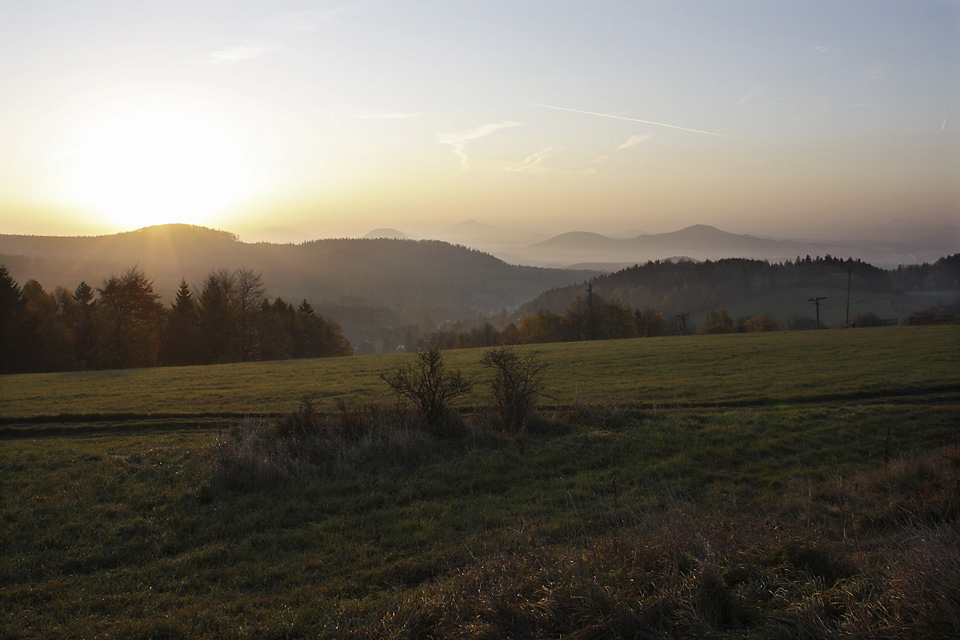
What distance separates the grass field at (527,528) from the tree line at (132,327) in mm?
38604

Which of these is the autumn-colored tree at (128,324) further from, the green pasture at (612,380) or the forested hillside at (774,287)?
the forested hillside at (774,287)

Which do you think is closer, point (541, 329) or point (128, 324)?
point (128, 324)

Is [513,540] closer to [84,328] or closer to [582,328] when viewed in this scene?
[84,328]

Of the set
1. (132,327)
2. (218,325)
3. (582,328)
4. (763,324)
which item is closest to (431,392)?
(218,325)

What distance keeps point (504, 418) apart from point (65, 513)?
30.9 ft

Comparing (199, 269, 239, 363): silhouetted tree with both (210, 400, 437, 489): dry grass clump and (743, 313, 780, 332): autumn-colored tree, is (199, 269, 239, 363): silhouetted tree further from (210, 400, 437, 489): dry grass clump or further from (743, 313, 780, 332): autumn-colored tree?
(743, 313, 780, 332): autumn-colored tree

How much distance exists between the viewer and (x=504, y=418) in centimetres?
1388

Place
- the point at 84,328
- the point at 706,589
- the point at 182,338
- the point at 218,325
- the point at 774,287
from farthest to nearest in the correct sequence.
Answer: the point at 774,287
the point at 182,338
the point at 218,325
the point at 84,328
the point at 706,589

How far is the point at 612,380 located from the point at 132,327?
51319 millimetres

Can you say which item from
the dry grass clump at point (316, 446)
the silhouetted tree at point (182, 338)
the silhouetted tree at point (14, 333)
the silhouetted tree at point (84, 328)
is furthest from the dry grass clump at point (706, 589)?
the silhouetted tree at point (84, 328)

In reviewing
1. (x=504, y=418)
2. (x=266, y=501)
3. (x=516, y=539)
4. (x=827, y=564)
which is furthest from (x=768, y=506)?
(x=266, y=501)

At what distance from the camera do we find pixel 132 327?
5256 cm

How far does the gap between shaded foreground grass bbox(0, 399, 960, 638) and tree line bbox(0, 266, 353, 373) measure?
44.0 meters

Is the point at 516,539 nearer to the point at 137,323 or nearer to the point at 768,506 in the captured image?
the point at 768,506
